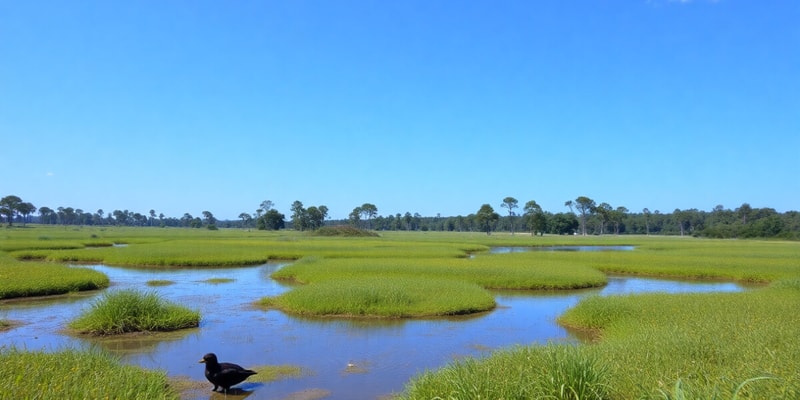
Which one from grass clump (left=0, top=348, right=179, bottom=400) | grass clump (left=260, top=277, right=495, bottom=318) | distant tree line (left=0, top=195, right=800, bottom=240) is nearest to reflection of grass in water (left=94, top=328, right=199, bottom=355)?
grass clump (left=0, top=348, right=179, bottom=400)

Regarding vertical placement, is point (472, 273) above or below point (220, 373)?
above

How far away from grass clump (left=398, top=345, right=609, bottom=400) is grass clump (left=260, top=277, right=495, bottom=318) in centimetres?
883

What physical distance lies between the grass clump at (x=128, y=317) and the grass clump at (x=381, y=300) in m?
3.93

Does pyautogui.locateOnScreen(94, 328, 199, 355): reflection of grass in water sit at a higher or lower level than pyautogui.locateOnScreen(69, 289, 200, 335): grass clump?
lower

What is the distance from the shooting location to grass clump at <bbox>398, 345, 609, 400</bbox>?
6.71 meters

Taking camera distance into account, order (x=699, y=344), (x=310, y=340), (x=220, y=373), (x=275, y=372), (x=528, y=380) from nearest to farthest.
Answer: (x=528, y=380)
(x=699, y=344)
(x=220, y=373)
(x=275, y=372)
(x=310, y=340)

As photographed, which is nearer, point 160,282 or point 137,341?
point 137,341

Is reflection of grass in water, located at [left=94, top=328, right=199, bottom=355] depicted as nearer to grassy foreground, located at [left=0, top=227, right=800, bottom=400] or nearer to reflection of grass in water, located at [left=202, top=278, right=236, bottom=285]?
grassy foreground, located at [left=0, top=227, right=800, bottom=400]

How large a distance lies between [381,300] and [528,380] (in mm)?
10405

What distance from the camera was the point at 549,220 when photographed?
134 m

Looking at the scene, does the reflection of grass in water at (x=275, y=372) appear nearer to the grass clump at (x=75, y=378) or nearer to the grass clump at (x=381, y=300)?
the grass clump at (x=75, y=378)

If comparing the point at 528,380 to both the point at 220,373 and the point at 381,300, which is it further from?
the point at 381,300

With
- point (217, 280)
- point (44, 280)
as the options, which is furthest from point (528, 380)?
point (217, 280)

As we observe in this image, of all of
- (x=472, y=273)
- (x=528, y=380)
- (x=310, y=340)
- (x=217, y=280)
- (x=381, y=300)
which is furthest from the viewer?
(x=217, y=280)
